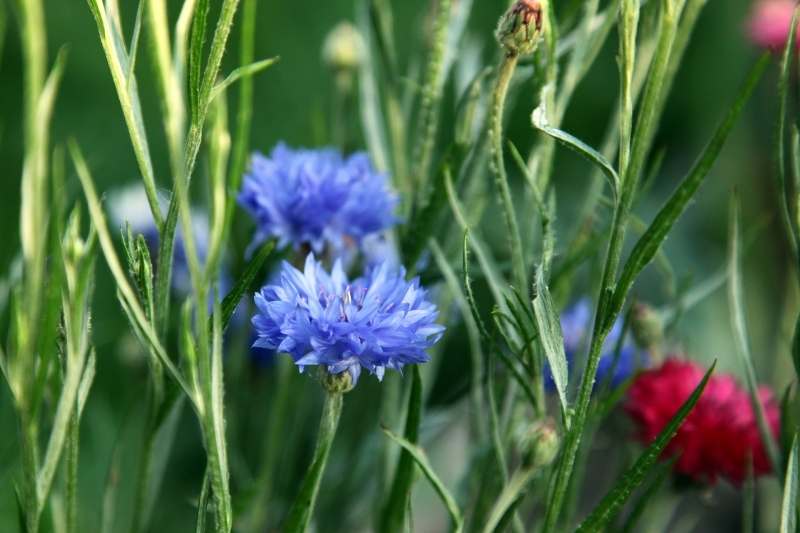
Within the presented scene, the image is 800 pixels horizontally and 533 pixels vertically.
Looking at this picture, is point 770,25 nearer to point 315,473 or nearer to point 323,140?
point 323,140

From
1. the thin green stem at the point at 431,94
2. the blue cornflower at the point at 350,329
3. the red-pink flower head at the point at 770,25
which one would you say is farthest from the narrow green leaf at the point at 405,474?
the red-pink flower head at the point at 770,25

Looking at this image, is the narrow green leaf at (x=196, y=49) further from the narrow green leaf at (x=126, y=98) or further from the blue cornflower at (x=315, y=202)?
the blue cornflower at (x=315, y=202)

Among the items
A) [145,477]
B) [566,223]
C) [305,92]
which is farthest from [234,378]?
[566,223]

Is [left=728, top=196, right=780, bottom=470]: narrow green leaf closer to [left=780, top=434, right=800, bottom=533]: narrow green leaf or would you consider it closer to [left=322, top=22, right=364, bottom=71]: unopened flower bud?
[left=780, top=434, right=800, bottom=533]: narrow green leaf

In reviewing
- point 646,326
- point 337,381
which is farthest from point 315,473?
point 646,326

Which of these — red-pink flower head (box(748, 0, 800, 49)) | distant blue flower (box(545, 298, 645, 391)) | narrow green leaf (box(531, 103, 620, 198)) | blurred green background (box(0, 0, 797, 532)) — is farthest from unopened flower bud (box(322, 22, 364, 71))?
red-pink flower head (box(748, 0, 800, 49))
